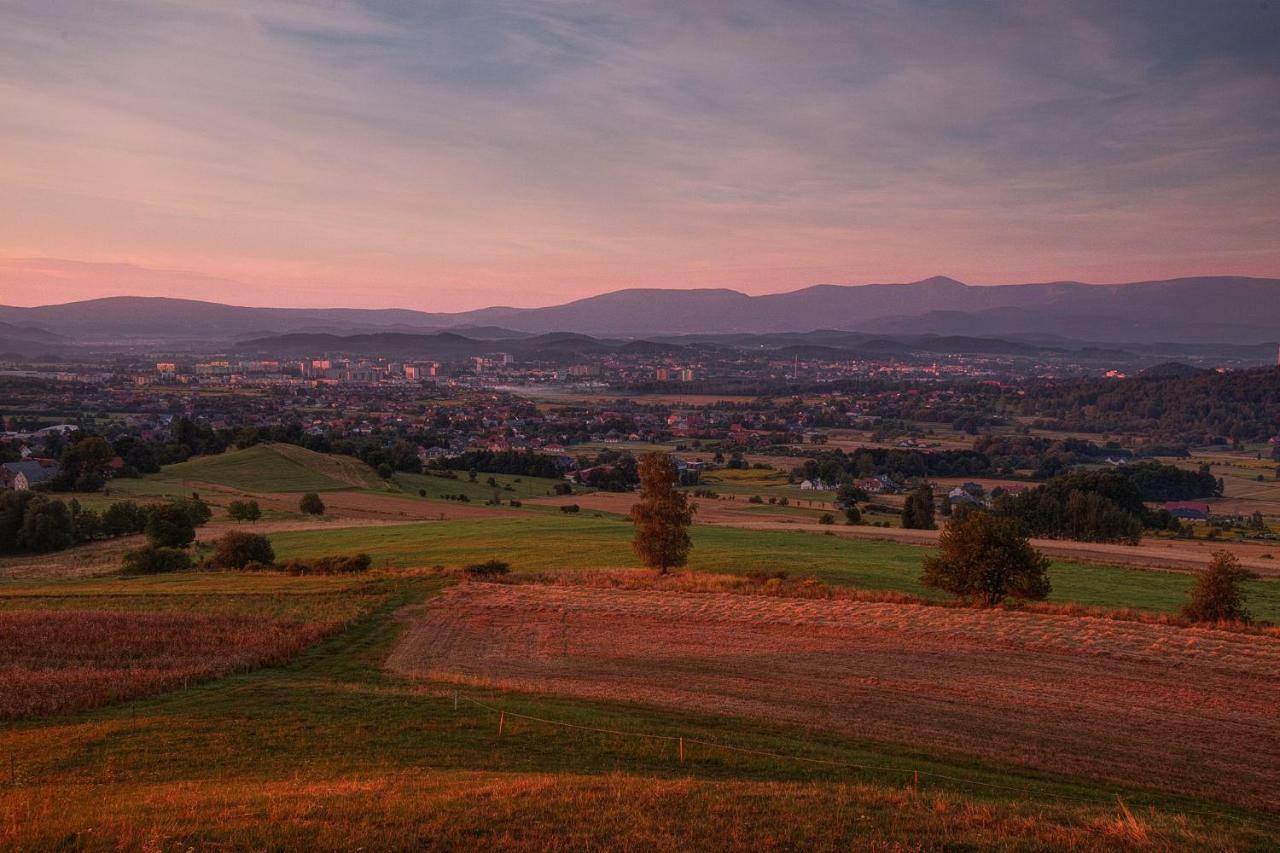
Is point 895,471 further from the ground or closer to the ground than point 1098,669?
closer to the ground

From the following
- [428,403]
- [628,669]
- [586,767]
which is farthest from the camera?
[428,403]

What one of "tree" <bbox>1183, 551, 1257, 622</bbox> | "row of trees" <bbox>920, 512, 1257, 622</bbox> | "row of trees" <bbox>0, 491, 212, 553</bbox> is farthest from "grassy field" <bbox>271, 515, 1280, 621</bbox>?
"row of trees" <bbox>0, 491, 212, 553</bbox>

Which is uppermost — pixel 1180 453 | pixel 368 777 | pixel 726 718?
pixel 368 777

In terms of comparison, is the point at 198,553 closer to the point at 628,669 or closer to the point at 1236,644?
the point at 628,669

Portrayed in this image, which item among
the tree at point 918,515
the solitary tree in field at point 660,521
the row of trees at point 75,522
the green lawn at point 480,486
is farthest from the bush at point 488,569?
the green lawn at point 480,486

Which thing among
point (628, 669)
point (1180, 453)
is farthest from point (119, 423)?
point (1180, 453)

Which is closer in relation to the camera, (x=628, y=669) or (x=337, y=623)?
(x=628, y=669)

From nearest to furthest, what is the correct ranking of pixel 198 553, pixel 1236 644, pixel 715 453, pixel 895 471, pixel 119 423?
1. pixel 1236 644
2. pixel 198 553
3. pixel 895 471
4. pixel 715 453
5. pixel 119 423

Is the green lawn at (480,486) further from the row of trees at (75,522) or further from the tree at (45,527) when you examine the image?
the tree at (45,527)
